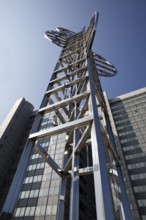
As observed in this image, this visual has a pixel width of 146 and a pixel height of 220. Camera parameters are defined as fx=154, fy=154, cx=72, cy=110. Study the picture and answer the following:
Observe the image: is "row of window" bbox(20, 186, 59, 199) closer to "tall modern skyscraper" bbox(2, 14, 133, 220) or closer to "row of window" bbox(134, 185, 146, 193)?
"row of window" bbox(134, 185, 146, 193)

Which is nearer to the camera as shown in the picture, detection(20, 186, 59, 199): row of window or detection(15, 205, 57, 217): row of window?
detection(15, 205, 57, 217): row of window

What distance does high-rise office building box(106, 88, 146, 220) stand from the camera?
3434cm

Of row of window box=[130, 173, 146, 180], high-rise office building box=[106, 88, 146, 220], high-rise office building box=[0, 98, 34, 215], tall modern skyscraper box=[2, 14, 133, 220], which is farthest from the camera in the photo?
high-rise office building box=[0, 98, 34, 215]

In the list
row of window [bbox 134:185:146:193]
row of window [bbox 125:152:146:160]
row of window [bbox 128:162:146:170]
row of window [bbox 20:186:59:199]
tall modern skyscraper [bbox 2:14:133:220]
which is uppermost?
row of window [bbox 125:152:146:160]

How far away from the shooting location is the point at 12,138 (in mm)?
50750

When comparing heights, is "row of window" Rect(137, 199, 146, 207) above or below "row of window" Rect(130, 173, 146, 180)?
below

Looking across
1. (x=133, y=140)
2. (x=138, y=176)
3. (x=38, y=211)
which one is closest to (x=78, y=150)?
(x=38, y=211)

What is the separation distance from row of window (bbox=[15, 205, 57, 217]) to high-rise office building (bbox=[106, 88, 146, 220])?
57.6 feet

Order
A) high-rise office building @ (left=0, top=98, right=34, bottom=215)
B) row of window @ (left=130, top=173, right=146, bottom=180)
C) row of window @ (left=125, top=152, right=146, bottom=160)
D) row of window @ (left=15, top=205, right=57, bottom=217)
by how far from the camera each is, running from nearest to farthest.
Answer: row of window @ (left=15, top=205, right=57, bottom=217), row of window @ (left=130, top=173, right=146, bottom=180), row of window @ (left=125, top=152, right=146, bottom=160), high-rise office building @ (left=0, top=98, right=34, bottom=215)

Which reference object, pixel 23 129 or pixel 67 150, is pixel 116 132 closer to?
pixel 23 129

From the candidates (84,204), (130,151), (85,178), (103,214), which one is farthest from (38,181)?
(103,214)

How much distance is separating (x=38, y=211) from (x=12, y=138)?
28670 mm

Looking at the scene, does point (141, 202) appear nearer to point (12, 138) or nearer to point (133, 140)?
point (133, 140)

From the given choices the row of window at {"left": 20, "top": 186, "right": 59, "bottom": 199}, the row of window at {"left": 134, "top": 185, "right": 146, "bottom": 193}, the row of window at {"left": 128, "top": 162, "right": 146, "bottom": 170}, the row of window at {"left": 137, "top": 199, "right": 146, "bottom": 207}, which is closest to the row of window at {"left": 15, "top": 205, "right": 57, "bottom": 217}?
the row of window at {"left": 20, "top": 186, "right": 59, "bottom": 199}
